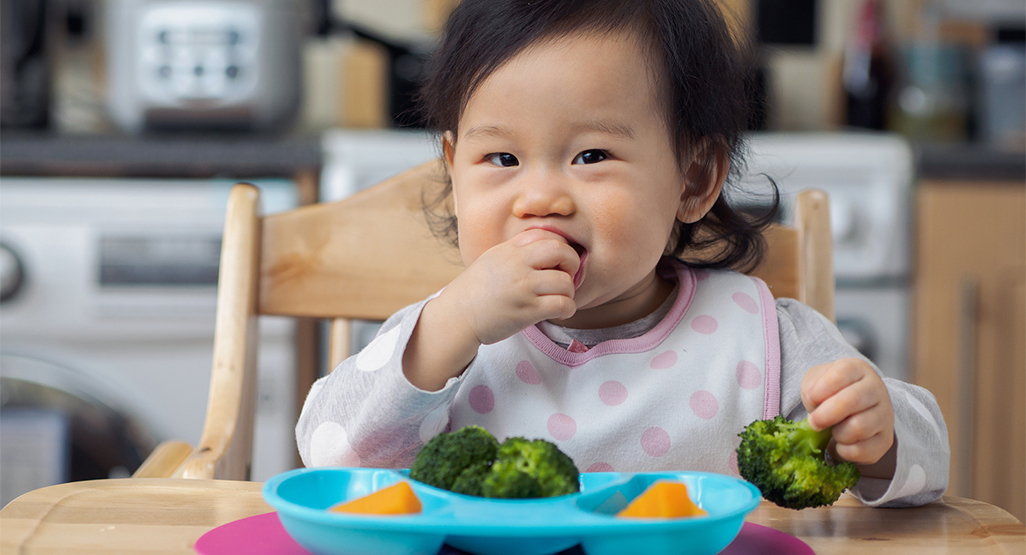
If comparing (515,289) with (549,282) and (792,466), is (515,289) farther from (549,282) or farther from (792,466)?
(792,466)

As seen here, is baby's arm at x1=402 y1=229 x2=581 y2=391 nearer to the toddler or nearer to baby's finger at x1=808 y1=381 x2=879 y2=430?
the toddler

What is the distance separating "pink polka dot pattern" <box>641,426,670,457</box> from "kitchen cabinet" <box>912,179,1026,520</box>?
100 centimetres

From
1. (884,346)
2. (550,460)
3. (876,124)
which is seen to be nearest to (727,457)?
(550,460)

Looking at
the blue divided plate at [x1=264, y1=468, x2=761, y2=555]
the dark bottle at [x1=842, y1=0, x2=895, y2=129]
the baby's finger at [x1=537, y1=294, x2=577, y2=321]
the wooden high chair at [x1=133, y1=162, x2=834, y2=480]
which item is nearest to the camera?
the blue divided plate at [x1=264, y1=468, x2=761, y2=555]

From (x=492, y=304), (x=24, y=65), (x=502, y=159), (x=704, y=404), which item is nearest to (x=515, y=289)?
(x=492, y=304)

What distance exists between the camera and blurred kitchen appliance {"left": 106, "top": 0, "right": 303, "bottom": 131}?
167cm

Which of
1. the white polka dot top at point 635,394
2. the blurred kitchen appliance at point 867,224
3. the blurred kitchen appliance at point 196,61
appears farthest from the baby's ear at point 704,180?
the blurred kitchen appliance at point 196,61

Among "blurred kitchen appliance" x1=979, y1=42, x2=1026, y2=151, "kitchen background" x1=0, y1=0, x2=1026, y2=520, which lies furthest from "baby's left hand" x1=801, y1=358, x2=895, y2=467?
"blurred kitchen appliance" x1=979, y1=42, x2=1026, y2=151

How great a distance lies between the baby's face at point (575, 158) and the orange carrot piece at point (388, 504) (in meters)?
0.28

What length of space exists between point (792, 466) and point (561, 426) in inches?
10.3

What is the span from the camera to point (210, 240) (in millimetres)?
1521

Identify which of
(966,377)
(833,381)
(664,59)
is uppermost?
(664,59)

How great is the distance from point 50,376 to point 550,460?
4.37 ft

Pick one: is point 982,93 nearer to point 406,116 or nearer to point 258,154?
point 406,116
